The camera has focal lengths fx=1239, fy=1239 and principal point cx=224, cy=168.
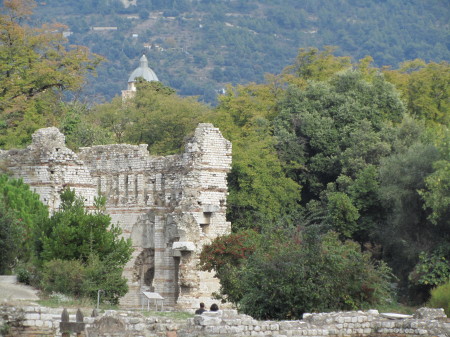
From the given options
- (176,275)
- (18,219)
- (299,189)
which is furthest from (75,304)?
(299,189)

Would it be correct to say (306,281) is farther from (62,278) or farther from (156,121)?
(156,121)

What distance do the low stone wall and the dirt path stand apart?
5.12 meters

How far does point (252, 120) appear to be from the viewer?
54.6m

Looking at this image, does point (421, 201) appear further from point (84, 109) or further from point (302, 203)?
point (84, 109)

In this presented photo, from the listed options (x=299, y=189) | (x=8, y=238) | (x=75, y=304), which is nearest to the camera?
(x=75, y=304)

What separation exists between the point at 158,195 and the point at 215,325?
1822 centimetres

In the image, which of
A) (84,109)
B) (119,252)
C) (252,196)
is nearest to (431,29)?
(84,109)

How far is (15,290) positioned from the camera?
31.5 meters

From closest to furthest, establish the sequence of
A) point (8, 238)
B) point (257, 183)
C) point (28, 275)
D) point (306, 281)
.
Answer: point (306, 281) → point (28, 275) → point (8, 238) → point (257, 183)

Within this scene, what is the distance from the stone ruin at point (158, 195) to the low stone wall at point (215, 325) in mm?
12738

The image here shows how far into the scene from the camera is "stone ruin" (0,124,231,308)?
38844 millimetres

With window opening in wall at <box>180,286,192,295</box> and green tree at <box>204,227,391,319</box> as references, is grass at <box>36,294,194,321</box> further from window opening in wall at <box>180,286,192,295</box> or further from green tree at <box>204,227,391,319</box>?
window opening in wall at <box>180,286,192,295</box>

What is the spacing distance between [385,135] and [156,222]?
13.1 m

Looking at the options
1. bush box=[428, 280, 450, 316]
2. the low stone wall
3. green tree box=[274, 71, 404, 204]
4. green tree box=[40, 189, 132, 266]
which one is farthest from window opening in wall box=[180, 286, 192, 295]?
the low stone wall
